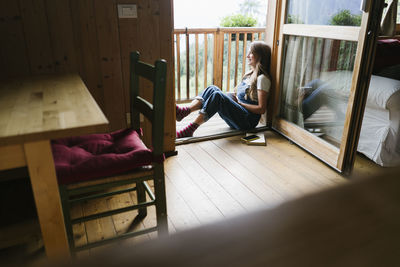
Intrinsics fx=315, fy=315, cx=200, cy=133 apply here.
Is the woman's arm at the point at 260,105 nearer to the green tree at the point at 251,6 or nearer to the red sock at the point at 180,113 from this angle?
the red sock at the point at 180,113

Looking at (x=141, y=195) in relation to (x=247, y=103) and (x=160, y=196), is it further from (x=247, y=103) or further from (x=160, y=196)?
(x=247, y=103)

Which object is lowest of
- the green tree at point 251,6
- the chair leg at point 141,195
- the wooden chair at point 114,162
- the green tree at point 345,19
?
the chair leg at point 141,195

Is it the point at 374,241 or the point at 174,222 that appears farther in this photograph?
the point at 174,222

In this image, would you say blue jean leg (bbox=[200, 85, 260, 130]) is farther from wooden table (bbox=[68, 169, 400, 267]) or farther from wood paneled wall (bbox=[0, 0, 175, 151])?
wooden table (bbox=[68, 169, 400, 267])

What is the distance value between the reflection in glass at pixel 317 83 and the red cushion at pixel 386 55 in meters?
0.60

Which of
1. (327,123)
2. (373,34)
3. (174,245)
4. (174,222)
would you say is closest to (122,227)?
(174,222)

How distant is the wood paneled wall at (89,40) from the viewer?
204cm

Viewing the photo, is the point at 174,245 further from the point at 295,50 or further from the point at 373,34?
the point at 295,50

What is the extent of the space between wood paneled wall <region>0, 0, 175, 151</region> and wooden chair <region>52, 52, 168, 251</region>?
0.75 metres

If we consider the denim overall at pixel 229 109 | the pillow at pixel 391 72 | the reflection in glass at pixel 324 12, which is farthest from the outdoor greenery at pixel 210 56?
the pillow at pixel 391 72

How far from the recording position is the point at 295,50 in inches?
113

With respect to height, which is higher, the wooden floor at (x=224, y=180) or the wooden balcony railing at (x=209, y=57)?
the wooden balcony railing at (x=209, y=57)

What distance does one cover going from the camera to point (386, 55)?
2848 mm

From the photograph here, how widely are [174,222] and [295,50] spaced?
193cm
